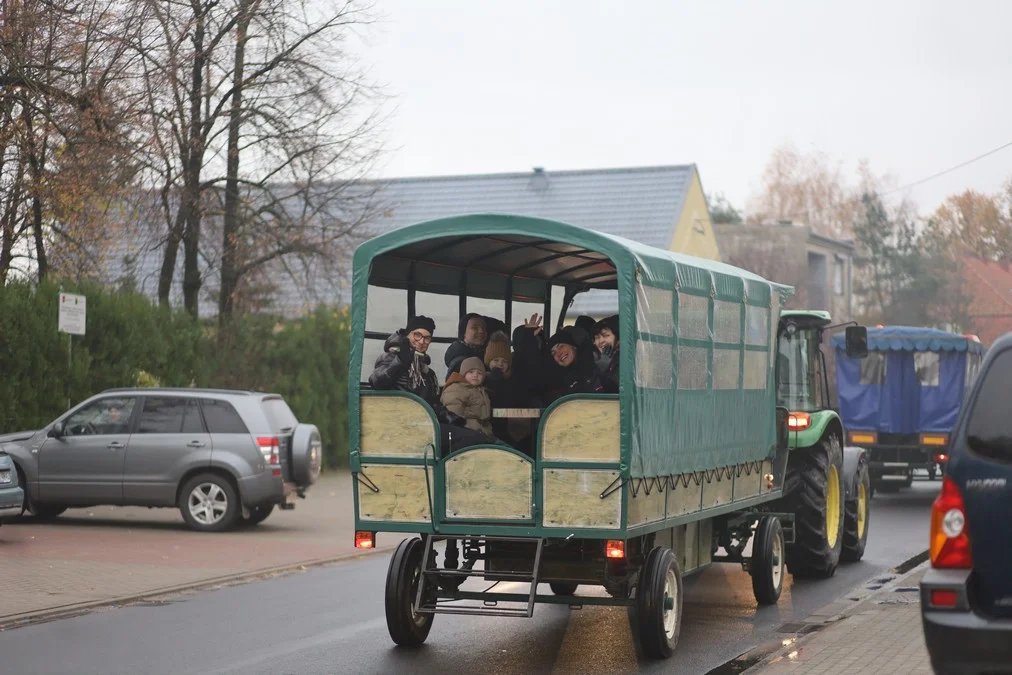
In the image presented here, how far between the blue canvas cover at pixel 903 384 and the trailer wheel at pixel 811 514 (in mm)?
11051

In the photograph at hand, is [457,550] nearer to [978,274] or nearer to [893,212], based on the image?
[978,274]

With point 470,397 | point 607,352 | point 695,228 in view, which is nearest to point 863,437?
point 607,352

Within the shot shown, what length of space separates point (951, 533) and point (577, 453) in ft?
10.8

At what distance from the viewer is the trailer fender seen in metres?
15.5

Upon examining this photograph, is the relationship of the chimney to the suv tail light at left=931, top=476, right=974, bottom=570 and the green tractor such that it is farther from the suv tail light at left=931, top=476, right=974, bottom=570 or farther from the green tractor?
the suv tail light at left=931, top=476, right=974, bottom=570

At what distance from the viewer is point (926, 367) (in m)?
26.3

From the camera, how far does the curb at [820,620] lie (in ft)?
32.0

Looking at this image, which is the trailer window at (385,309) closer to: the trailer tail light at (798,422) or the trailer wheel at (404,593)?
the trailer wheel at (404,593)

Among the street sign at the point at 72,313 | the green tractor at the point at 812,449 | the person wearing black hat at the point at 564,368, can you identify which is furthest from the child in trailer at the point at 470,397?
the street sign at the point at 72,313

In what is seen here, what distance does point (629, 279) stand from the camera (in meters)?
9.47

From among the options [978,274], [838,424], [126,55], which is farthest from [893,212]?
[838,424]

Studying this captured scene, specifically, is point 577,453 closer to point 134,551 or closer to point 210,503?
point 134,551

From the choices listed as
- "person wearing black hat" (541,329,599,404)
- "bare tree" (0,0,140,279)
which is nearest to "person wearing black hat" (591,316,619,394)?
"person wearing black hat" (541,329,599,404)

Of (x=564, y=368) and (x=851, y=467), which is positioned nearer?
(x=564, y=368)
